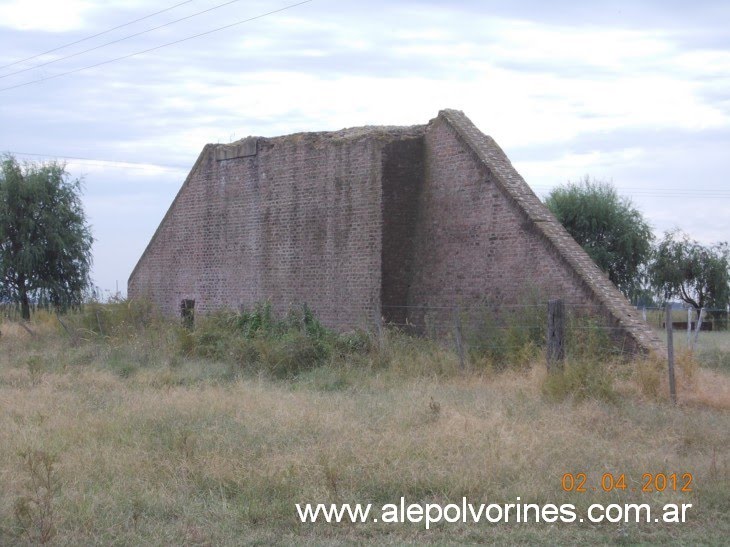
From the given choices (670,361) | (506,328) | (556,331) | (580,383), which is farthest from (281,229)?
(670,361)

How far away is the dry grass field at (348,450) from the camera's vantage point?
674 cm

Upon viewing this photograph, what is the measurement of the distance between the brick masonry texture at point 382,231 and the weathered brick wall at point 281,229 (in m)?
0.03

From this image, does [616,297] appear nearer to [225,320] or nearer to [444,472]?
[444,472]

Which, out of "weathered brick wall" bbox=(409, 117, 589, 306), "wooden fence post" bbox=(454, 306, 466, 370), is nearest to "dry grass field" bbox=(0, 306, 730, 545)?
"wooden fence post" bbox=(454, 306, 466, 370)

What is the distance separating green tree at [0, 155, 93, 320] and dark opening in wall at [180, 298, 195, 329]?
6458 mm

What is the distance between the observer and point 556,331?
12.5 meters

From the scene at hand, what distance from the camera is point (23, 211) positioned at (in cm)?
2652

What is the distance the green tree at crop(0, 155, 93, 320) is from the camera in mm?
26344

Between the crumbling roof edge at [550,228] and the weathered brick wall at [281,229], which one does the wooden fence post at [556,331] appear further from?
the weathered brick wall at [281,229]

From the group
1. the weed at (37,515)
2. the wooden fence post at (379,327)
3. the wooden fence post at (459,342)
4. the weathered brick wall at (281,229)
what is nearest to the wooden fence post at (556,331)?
the wooden fence post at (459,342)

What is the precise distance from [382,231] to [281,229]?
3249 mm

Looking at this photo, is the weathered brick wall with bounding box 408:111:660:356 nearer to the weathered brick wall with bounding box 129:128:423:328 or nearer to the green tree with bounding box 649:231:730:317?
the weathered brick wall with bounding box 129:128:423:328

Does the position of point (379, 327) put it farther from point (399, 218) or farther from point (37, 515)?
point (37, 515)

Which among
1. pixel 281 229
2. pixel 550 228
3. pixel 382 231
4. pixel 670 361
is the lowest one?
pixel 670 361
